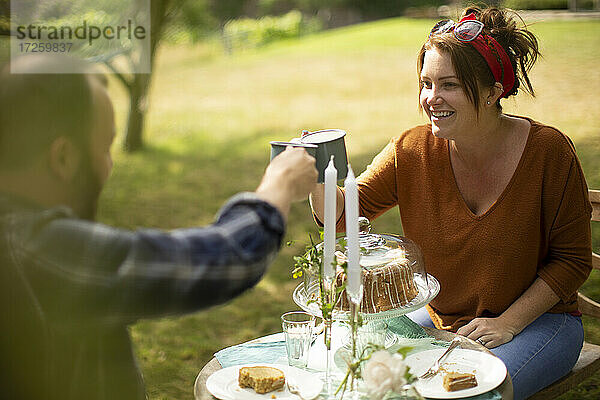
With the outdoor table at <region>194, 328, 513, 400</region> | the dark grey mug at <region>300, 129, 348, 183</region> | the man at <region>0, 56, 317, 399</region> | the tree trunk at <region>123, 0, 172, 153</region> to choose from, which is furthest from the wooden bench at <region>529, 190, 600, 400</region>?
the tree trunk at <region>123, 0, 172, 153</region>

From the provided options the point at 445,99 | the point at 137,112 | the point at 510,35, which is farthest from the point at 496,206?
the point at 137,112

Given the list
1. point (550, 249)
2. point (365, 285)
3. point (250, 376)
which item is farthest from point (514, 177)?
point (250, 376)

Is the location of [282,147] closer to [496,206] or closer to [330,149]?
[330,149]

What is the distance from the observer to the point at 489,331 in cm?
188

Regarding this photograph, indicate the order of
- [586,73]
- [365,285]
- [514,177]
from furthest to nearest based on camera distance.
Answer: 1. [586,73]
2. [514,177]
3. [365,285]

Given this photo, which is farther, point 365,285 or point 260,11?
point 260,11

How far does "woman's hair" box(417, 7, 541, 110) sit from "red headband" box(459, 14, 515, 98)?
0.04 feet

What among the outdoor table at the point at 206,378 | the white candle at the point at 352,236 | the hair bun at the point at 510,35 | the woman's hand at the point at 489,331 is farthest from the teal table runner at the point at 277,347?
the hair bun at the point at 510,35

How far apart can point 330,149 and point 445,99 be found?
1.96 feet

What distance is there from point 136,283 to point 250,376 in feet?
1.85

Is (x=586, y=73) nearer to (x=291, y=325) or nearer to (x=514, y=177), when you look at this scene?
(x=514, y=177)

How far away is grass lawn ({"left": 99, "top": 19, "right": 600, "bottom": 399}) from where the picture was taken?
157 inches

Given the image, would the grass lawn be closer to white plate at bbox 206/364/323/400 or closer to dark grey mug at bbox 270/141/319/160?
white plate at bbox 206/364/323/400

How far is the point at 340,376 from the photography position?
1533 millimetres
